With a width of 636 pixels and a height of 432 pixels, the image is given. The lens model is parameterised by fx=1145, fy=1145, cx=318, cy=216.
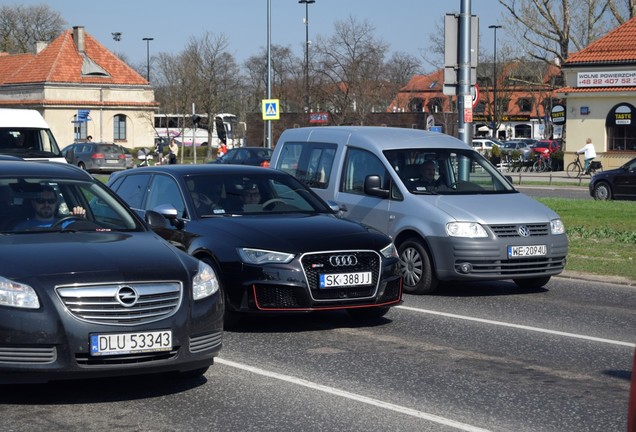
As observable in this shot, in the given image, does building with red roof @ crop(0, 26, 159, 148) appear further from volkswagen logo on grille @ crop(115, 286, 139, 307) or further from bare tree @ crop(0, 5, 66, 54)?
volkswagen logo on grille @ crop(115, 286, 139, 307)

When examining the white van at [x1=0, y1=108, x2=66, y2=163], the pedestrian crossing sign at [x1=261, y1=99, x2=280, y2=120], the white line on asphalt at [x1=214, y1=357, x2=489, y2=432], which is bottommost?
the white line on asphalt at [x1=214, y1=357, x2=489, y2=432]

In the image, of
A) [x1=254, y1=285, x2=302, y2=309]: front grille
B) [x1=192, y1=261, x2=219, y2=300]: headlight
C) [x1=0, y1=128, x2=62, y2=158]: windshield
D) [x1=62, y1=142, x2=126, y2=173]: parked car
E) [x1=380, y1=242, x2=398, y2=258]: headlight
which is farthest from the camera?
[x1=62, y1=142, x2=126, y2=173]: parked car

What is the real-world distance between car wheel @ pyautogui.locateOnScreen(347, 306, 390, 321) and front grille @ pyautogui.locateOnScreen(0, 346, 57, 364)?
4375 mm

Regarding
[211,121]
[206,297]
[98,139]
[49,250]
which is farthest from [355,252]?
[98,139]

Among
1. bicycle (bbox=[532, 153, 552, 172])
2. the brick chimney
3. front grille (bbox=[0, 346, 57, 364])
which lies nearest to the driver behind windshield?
front grille (bbox=[0, 346, 57, 364])

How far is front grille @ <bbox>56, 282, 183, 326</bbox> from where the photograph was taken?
695 cm

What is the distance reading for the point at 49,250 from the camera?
7.50 m

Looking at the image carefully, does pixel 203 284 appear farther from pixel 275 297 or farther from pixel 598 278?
pixel 598 278

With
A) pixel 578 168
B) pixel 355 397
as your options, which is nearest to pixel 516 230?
pixel 355 397

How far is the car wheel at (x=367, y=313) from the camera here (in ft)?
35.2

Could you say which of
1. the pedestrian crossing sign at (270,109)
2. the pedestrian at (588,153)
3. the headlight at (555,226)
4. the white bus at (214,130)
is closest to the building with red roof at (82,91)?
the white bus at (214,130)

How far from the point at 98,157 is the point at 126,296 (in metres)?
48.6

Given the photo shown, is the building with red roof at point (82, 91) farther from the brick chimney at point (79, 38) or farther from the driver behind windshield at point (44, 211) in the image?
the driver behind windshield at point (44, 211)

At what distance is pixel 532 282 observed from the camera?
44.2ft
